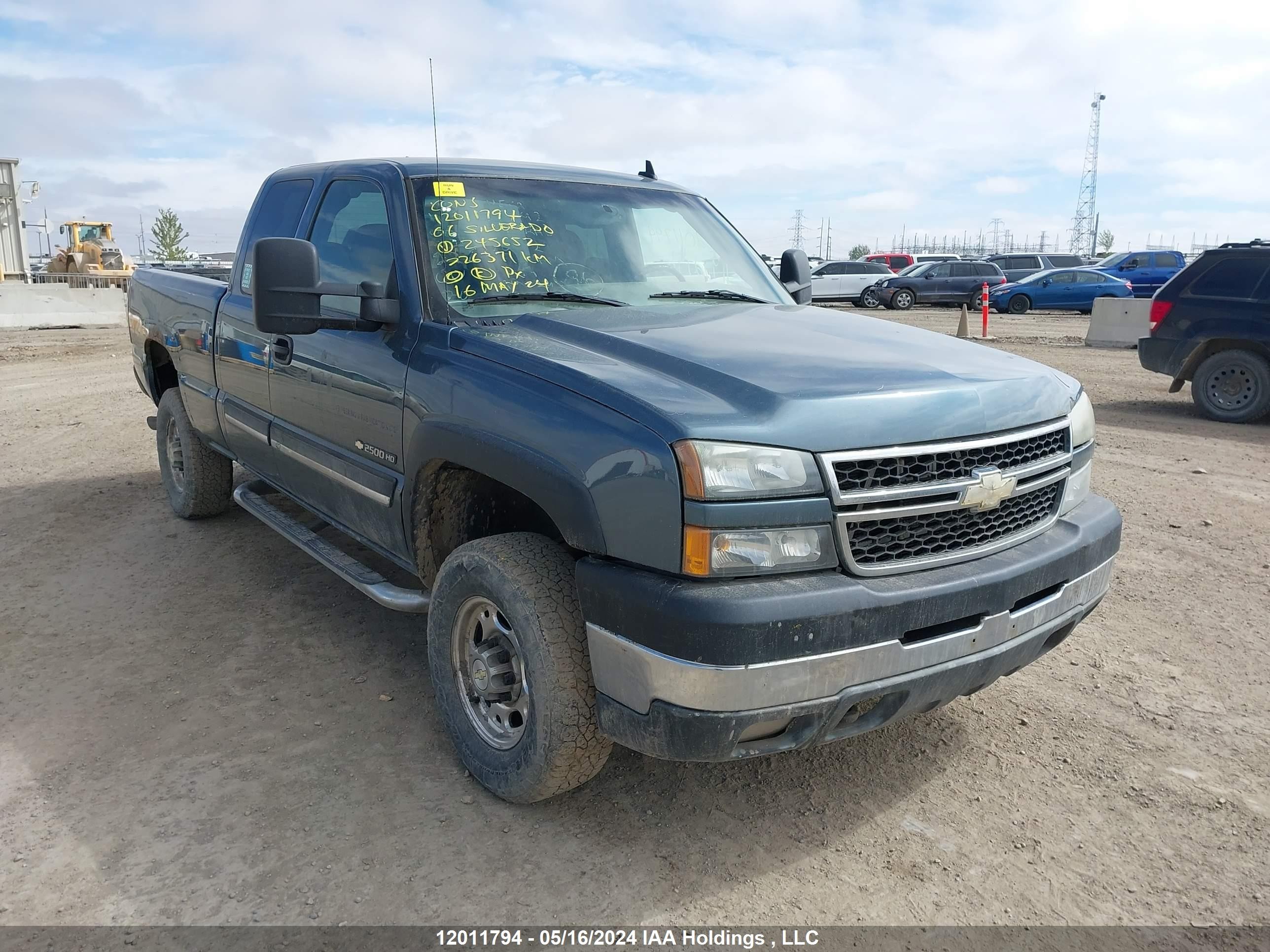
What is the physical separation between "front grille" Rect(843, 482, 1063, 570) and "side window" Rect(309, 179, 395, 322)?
1.94m

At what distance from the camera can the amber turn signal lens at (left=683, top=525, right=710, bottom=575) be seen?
7.88 feet

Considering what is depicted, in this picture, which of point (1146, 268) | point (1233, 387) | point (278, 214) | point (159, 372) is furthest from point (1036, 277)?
point (278, 214)

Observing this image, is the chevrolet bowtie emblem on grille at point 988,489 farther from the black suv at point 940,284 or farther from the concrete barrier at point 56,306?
the black suv at point 940,284

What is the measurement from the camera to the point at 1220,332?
9.50 m

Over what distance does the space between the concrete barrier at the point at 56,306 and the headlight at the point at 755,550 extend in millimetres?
20522

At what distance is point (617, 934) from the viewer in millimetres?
2514

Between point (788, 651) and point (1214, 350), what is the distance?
9.29 m

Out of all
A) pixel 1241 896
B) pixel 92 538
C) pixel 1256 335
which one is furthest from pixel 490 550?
pixel 1256 335

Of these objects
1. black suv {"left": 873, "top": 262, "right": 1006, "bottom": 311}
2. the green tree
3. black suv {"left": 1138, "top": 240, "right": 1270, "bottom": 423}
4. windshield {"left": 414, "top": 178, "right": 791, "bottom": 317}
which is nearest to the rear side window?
black suv {"left": 1138, "top": 240, "right": 1270, "bottom": 423}

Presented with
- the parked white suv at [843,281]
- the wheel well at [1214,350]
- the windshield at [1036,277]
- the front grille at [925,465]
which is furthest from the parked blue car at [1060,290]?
the front grille at [925,465]

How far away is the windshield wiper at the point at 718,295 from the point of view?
387 cm

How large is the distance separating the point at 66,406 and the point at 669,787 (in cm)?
951

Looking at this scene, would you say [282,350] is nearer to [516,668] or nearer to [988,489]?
[516,668]

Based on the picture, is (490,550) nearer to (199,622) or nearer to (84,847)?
(84,847)
